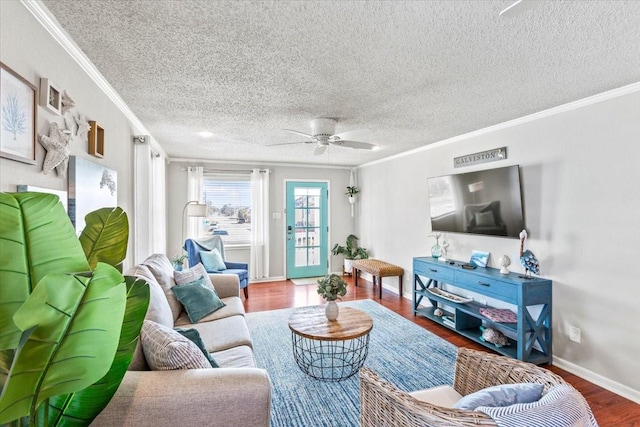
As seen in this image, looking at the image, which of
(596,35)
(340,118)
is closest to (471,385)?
(596,35)

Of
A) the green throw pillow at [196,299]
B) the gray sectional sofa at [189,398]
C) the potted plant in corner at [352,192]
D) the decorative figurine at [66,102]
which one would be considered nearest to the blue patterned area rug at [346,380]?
the green throw pillow at [196,299]

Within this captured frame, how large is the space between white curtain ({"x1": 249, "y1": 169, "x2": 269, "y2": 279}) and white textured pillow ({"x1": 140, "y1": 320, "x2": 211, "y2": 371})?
428 centimetres

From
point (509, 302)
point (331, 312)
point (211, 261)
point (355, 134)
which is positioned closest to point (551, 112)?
point (509, 302)

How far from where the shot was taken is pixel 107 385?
2.86 ft

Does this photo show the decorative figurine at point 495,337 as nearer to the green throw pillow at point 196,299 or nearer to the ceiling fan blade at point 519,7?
the green throw pillow at point 196,299

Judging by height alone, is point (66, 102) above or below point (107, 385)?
above

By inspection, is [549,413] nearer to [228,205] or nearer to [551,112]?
[551,112]

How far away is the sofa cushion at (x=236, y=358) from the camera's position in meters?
1.88

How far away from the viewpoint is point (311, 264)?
627 centimetres

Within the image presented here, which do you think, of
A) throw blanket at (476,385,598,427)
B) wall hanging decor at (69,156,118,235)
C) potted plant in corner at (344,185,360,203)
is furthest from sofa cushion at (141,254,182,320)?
potted plant in corner at (344,185,360,203)

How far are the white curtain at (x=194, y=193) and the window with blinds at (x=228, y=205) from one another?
0.42ft

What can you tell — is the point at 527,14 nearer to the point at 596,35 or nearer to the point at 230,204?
the point at 596,35

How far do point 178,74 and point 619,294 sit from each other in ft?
12.0

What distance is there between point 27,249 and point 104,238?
0.27 meters
